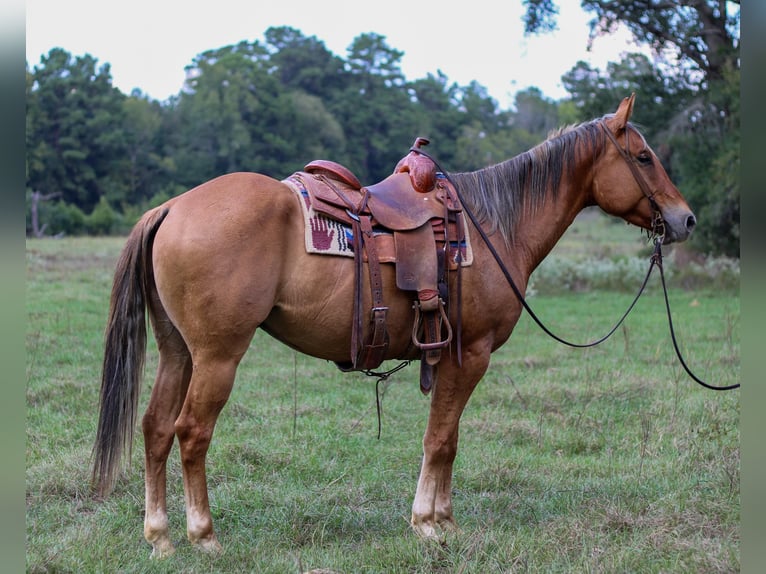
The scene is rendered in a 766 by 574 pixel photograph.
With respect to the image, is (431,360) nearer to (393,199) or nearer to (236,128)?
(393,199)

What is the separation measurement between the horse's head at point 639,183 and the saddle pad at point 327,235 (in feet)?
4.71

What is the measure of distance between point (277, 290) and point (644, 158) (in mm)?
2261

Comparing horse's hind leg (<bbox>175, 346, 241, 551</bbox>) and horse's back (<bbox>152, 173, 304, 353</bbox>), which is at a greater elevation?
horse's back (<bbox>152, 173, 304, 353</bbox>)

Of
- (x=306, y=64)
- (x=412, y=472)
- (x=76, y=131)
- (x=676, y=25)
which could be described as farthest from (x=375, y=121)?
(x=412, y=472)

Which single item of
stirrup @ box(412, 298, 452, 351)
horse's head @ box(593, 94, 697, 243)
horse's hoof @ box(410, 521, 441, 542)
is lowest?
horse's hoof @ box(410, 521, 441, 542)

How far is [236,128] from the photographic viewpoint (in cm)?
3647

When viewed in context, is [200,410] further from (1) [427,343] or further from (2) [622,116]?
(2) [622,116]

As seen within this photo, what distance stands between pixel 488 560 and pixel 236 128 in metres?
35.4

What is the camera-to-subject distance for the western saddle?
362 centimetres

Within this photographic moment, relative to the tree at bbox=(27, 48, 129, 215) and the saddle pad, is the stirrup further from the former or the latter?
the tree at bbox=(27, 48, 129, 215)

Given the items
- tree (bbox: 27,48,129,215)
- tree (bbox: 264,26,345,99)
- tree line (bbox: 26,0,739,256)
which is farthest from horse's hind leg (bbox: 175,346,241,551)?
tree (bbox: 264,26,345,99)

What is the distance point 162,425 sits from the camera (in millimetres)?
3656

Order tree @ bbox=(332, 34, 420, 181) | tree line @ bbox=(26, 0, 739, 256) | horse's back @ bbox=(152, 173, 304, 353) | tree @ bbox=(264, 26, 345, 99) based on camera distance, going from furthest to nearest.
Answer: tree @ bbox=(264, 26, 345, 99), tree @ bbox=(332, 34, 420, 181), tree line @ bbox=(26, 0, 739, 256), horse's back @ bbox=(152, 173, 304, 353)

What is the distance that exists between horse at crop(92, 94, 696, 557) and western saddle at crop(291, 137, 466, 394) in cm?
8
